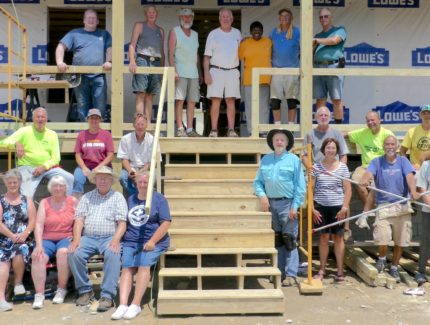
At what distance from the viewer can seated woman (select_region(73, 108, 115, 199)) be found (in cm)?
633

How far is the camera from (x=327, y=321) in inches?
183

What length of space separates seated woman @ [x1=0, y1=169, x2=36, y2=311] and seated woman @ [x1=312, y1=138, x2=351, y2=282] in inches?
120

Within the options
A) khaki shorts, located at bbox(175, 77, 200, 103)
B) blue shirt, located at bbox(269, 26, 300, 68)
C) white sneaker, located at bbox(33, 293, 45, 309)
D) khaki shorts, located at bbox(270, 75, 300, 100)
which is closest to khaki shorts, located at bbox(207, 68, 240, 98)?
khaki shorts, located at bbox(175, 77, 200, 103)

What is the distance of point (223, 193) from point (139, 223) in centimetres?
135

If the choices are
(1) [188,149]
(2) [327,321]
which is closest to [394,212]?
(2) [327,321]

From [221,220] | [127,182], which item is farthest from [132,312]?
[127,182]

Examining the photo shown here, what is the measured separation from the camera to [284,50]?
7.50 m

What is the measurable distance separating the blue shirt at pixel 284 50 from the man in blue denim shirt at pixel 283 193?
6.87 ft

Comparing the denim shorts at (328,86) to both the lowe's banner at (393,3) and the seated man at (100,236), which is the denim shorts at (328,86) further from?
the seated man at (100,236)

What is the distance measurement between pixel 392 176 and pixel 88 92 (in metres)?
4.23

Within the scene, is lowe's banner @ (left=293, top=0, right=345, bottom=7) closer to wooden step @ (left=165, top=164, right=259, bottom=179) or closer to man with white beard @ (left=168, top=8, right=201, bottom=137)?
man with white beard @ (left=168, top=8, right=201, bottom=137)

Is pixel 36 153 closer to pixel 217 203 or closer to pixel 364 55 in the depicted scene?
pixel 217 203

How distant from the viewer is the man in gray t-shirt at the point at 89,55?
7293mm

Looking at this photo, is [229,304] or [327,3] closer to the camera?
[229,304]
